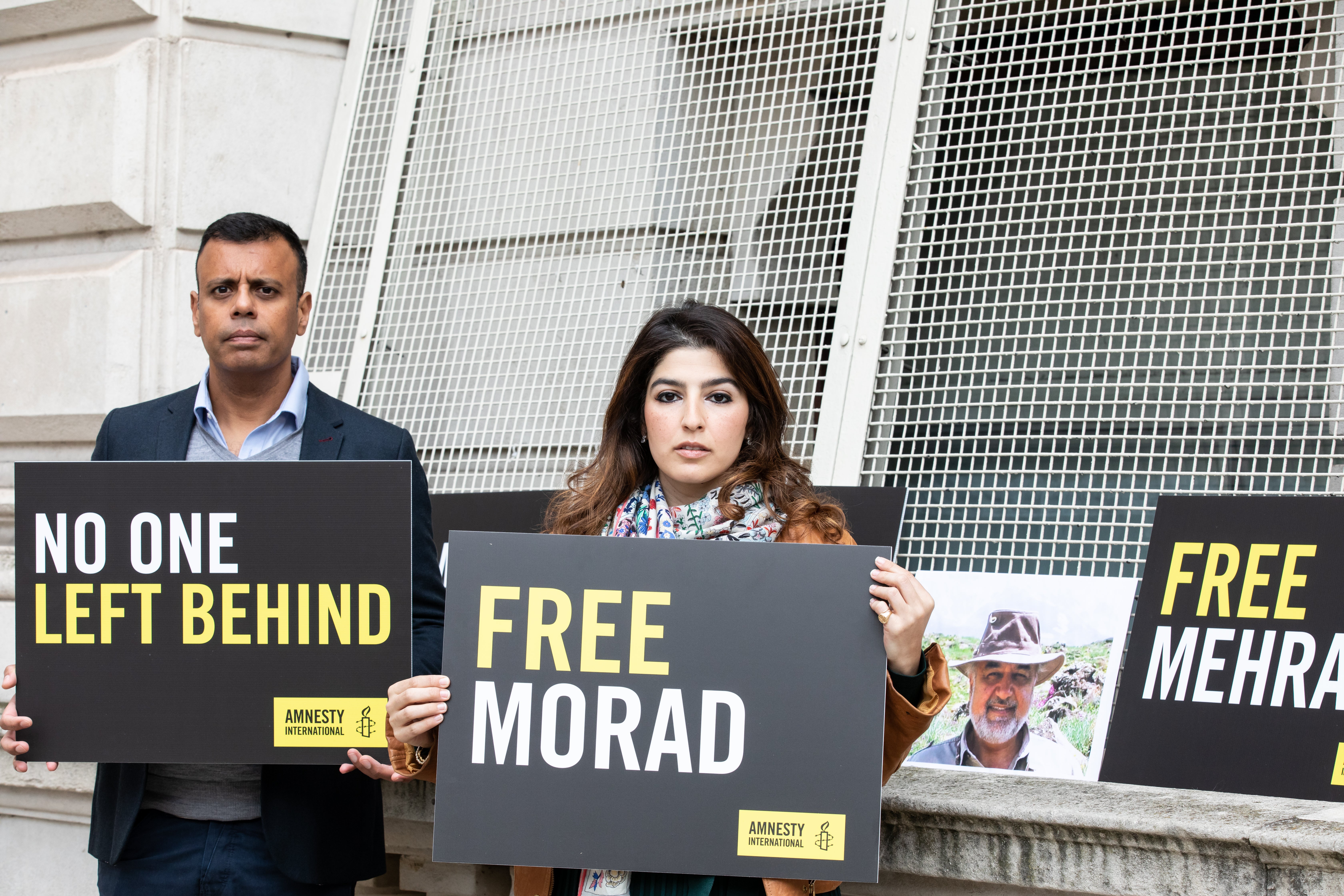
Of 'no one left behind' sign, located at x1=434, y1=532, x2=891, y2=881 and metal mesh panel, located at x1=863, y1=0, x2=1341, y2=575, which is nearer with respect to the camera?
'no one left behind' sign, located at x1=434, y1=532, x2=891, y2=881

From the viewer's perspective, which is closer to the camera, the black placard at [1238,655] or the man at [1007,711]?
the black placard at [1238,655]

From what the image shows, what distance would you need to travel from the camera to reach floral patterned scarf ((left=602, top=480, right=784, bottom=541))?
7.70ft

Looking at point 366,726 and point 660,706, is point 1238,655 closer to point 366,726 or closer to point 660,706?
point 660,706

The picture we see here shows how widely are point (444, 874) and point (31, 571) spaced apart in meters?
1.36

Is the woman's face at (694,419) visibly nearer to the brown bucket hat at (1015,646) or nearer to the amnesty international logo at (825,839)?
the amnesty international logo at (825,839)

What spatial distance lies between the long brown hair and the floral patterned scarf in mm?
16

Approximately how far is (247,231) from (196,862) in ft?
4.22

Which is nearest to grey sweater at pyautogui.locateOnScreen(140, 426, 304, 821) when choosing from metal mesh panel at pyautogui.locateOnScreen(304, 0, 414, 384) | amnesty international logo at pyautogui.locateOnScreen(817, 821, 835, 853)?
amnesty international logo at pyautogui.locateOnScreen(817, 821, 835, 853)

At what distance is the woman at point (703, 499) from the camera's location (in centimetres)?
215

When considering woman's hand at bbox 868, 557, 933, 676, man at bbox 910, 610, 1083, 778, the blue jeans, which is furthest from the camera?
man at bbox 910, 610, 1083, 778

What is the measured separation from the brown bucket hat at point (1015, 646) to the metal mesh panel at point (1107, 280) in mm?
229

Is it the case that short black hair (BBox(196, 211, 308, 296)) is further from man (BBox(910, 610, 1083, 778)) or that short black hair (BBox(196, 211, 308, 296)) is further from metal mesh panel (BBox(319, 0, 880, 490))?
man (BBox(910, 610, 1083, 778))

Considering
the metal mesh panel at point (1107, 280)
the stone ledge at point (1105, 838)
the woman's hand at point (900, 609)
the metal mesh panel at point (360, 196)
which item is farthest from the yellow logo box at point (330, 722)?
the metal mesh panel at point (360, 196)

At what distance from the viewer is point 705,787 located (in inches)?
84.6
